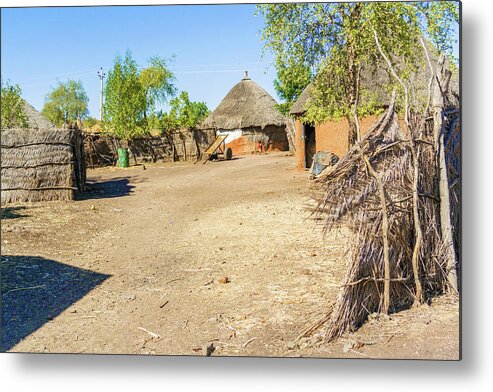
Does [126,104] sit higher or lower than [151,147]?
higher

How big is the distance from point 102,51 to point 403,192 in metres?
2.52

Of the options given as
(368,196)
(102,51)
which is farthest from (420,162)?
(102,51)

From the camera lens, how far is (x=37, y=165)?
Result: 790 centimetres

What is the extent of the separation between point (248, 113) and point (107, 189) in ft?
38.4

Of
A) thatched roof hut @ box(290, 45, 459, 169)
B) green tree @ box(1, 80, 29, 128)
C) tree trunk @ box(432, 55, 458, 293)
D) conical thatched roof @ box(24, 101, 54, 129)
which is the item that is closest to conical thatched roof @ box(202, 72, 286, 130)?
thatched roof hut @ box(290, 45, 459, 169)

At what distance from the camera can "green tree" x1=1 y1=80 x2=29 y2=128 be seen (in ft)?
13.9

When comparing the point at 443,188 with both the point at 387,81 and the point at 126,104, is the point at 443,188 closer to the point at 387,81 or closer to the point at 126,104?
the point at 387,81

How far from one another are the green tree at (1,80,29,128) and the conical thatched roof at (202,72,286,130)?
13548mm

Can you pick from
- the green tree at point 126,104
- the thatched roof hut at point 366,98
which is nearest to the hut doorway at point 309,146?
the thatched roof hut at point 366,98

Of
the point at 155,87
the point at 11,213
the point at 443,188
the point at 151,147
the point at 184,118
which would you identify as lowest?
the point at 11,213

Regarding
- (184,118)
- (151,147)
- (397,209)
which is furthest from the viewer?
(184,118)

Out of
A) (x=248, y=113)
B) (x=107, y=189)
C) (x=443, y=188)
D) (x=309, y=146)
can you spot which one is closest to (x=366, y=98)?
(x=443, y=188)

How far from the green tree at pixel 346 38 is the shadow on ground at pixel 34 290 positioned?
96.2 inches

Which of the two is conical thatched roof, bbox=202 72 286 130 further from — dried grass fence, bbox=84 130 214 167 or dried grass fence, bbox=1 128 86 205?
dried grass fence, bbox=1 128 86 205
